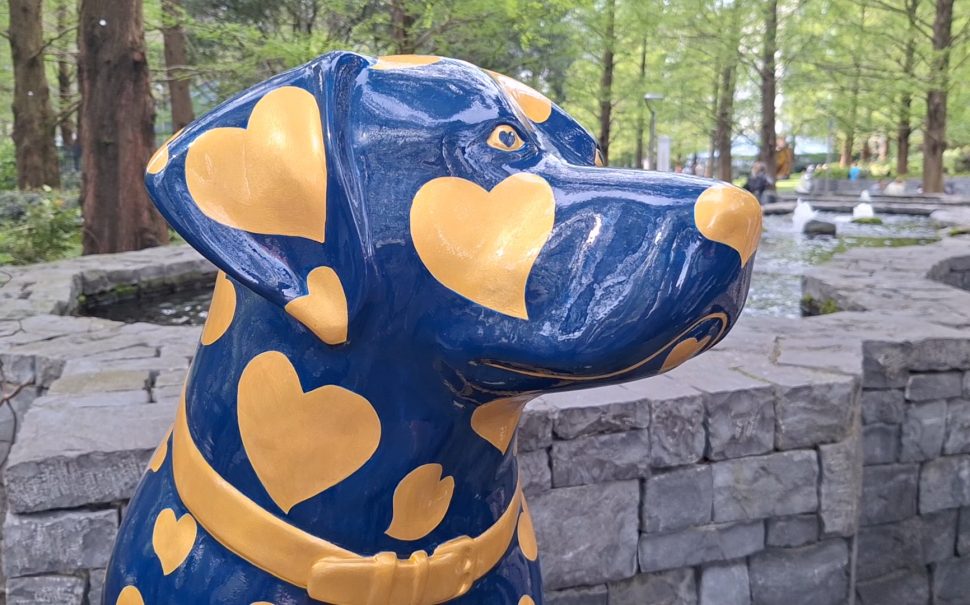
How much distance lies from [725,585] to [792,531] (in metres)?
0.28

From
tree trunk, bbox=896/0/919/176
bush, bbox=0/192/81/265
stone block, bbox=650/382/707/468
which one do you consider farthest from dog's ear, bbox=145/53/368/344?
tree trunk, bbox=896/0/919/176

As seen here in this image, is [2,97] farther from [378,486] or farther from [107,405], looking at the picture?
[378,486]

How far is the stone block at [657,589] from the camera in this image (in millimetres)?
2457

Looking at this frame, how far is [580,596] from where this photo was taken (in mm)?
2400

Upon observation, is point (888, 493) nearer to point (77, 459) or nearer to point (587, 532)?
point (587, 532)

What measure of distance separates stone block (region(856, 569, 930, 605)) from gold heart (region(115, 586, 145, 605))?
2961mm

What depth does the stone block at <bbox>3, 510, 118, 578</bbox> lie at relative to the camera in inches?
70.3

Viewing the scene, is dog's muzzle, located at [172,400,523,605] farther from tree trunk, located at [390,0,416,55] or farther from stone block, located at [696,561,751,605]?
tree trunk, located at [390,0,416,55]

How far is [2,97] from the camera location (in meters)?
21.9

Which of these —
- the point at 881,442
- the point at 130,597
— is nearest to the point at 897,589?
the point at 881,442

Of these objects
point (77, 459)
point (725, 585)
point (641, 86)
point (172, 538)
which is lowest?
point (725, 585)

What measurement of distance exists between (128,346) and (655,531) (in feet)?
7.72

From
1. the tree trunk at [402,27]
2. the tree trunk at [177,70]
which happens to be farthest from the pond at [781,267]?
the tree trunk at [177,70]

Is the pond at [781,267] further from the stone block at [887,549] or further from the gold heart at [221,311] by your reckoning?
the gold heart at [221,311]
